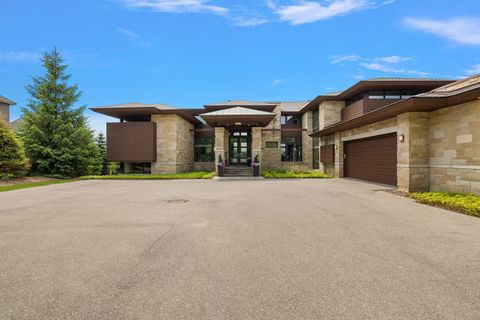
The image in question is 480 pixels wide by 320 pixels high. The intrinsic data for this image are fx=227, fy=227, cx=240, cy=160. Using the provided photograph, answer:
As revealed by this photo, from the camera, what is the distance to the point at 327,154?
19516mm

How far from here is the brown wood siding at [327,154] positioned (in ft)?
61.7

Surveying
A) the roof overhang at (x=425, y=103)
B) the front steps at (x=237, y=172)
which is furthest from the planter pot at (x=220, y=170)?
the roof overhang at (x=425, y=103)

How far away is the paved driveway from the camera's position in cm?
250

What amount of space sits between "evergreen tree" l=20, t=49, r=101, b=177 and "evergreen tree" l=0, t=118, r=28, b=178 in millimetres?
1479

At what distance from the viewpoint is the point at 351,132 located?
16.3 metres

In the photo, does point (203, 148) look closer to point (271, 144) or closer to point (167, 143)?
point (167, 143)

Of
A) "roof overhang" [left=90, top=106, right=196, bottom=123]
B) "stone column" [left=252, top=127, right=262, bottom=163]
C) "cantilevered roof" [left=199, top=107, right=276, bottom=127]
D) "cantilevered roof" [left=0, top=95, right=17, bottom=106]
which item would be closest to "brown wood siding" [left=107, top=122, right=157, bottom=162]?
"roof overhang" [left=90, top=106, right=196, bottom=123]

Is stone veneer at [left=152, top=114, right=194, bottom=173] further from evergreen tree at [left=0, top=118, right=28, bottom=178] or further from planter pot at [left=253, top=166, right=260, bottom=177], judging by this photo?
evergreen tree at [left=0, top=118, right=28, bottom=178]

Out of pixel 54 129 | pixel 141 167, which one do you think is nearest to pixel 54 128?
pixel 54 129

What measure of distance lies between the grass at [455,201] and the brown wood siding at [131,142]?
18.7 m

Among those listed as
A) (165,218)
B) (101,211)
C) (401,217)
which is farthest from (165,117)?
(401,217)

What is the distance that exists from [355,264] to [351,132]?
14711mm

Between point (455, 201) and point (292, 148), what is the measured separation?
62.8 feet

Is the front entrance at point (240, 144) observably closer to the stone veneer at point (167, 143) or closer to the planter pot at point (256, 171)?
the planter pot at point (256, 171)
